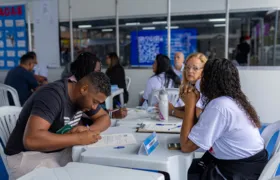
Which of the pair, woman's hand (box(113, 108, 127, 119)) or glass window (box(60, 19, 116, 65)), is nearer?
woman's hand (box(113, 108, 127, 119))

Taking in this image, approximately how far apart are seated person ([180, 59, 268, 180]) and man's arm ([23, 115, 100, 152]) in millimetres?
573

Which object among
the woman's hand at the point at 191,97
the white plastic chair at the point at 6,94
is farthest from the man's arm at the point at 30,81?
the woman's hand at the point at 191,97

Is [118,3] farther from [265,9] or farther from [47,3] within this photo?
[265,9]

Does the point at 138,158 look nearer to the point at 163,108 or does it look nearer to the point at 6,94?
the point at 163,108

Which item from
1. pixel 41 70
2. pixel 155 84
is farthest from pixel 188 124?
pixel 41 70

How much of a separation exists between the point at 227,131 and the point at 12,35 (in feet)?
18.8

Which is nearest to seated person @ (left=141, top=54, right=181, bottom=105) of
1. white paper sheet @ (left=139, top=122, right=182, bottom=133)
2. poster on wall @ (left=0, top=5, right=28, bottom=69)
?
white paper sheet @ (left=139, top=122, right=182, bottom=133)

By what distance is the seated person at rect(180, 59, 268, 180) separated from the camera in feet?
4.77

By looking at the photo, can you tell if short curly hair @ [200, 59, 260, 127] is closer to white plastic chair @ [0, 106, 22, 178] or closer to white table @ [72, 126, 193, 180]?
white table @ [72, 126, 193, 180]

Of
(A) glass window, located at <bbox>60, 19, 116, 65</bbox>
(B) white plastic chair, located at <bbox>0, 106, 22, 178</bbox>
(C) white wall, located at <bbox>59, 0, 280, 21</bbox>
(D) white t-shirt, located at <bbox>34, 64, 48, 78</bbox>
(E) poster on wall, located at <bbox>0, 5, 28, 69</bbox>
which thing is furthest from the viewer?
(E) poster on wall, located at <bbox>0, 5, 28, 69</bbox>

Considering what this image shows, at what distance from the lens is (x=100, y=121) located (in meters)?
1.97

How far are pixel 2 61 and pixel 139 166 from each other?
5.73 m

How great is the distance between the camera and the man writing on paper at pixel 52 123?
1.52 meters

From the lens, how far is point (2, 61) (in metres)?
6.19
